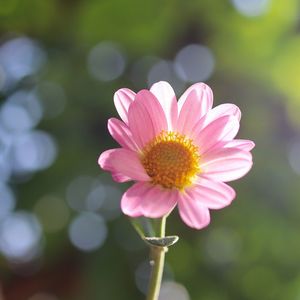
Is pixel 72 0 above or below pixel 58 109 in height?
above

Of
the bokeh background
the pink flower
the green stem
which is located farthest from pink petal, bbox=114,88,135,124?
the bokeh background

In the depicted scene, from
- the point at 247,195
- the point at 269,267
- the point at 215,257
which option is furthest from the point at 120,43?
the point at 269,267

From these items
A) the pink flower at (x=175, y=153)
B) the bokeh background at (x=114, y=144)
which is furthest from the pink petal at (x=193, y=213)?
the bokeh background at (x=114, y=144)

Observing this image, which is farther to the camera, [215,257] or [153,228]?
[215,257]

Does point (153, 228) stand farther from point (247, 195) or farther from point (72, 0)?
point (72, 0)

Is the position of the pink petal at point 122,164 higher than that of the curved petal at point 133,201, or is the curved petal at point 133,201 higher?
the pink petal at point 122,164

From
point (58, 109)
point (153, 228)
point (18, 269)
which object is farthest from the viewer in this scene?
point (58, 109)

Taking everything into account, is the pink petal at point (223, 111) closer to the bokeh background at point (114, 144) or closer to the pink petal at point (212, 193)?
the pink petal at point (212, 193)

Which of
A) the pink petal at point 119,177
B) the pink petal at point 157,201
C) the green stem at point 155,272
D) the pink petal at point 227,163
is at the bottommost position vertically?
the green stem at point 155,272
